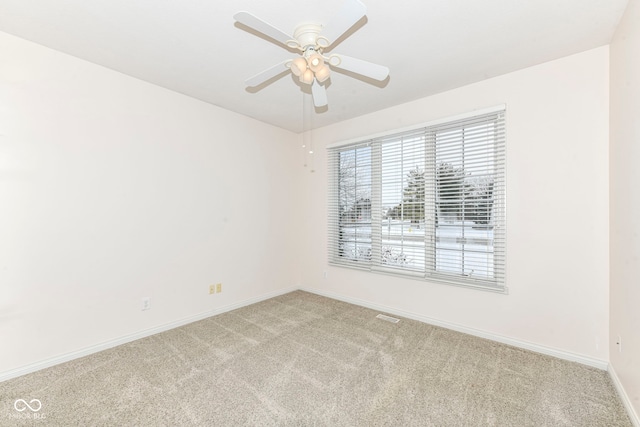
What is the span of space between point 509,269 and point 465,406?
1405 mm

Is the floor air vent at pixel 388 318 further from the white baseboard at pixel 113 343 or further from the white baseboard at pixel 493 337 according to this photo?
the white baseboard at pixel 113 343

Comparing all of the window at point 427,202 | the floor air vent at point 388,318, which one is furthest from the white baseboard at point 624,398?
the floor air vent at point 388,318

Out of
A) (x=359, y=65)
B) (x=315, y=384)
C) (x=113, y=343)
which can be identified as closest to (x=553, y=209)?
(x=359, y=65)

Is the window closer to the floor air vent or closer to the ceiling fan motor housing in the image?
the floor air vent

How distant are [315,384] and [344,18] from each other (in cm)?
240

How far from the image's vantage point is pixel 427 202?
3146mm

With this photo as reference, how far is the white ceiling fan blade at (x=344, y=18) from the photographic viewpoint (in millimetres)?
1330

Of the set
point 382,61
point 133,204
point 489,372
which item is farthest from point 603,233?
point 133,204

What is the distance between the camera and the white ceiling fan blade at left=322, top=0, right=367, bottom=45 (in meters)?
1.33

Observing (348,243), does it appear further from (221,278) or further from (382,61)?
(382,61)

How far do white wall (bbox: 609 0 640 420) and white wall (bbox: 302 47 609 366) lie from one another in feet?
0.38

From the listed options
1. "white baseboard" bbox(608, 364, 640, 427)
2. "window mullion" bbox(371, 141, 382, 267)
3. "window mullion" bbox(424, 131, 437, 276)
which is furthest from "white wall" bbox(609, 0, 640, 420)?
"window mullion" bbox(371, 141, 382, 267)

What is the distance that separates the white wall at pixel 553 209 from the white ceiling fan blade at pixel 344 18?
6.47 feet

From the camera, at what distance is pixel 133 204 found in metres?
2.74
